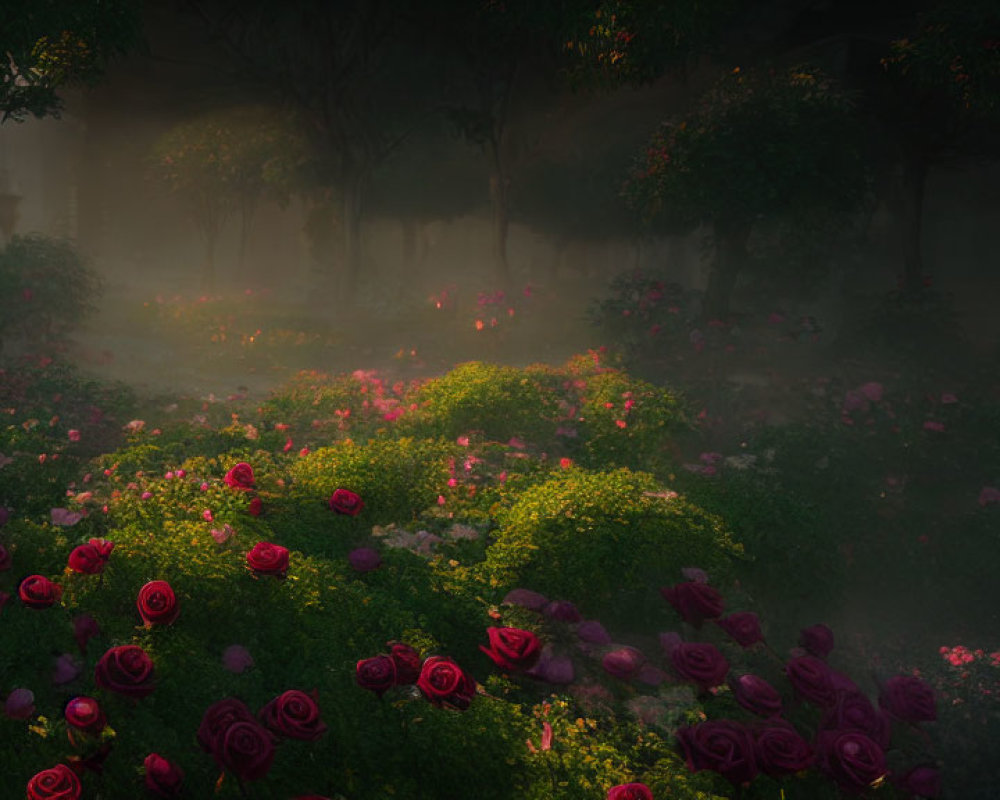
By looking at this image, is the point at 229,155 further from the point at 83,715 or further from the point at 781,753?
the point at 781,753

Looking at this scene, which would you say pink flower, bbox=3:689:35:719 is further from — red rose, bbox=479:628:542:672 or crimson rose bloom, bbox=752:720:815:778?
crimson rose bloom, bbox=752:720:815:778

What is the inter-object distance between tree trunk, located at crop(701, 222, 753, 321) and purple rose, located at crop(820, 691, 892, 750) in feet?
41.2

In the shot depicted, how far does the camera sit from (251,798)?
3.14m

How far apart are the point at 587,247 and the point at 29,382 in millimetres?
26321

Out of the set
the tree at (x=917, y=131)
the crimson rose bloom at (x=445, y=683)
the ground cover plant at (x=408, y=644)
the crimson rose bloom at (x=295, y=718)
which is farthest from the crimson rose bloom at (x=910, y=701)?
the tree at (x=917, y=131)

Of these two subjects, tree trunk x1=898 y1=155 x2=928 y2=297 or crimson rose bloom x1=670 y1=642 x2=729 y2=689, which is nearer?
crimson rose bloom x1=670 y1=642 x2=729 y2=689

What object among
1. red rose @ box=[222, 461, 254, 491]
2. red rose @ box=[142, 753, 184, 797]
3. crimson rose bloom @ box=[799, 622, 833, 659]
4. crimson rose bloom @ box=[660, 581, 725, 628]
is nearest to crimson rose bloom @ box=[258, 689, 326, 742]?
red rose @ box=[142, 753, 184, 797]

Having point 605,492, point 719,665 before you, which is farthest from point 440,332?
point 719,665

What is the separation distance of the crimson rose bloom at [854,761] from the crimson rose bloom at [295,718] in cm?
223

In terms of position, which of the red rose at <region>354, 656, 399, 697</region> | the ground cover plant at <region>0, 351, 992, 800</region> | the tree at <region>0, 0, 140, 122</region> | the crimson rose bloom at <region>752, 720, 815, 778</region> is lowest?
the ground cover plant at <region>0, 351, 992, 800</region>

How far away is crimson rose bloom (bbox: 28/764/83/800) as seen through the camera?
265 centimetres

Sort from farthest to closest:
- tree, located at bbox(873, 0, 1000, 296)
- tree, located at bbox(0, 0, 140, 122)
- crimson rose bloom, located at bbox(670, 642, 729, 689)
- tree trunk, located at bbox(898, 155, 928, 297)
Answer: tree trunk, located at bbox(898, 155, 928, 297) → tree, located at bbox(873, 0, 1000, 296) → tree, located at bbox(0, 0, 140, 122) → crimson rose bloom, located at bbox(670, 642, 729, 689)

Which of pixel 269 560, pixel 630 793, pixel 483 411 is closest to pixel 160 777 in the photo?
pixel 269 560

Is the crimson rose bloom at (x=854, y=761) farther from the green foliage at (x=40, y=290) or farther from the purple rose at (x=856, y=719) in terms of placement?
the green foliage at (x=40, y=290)
